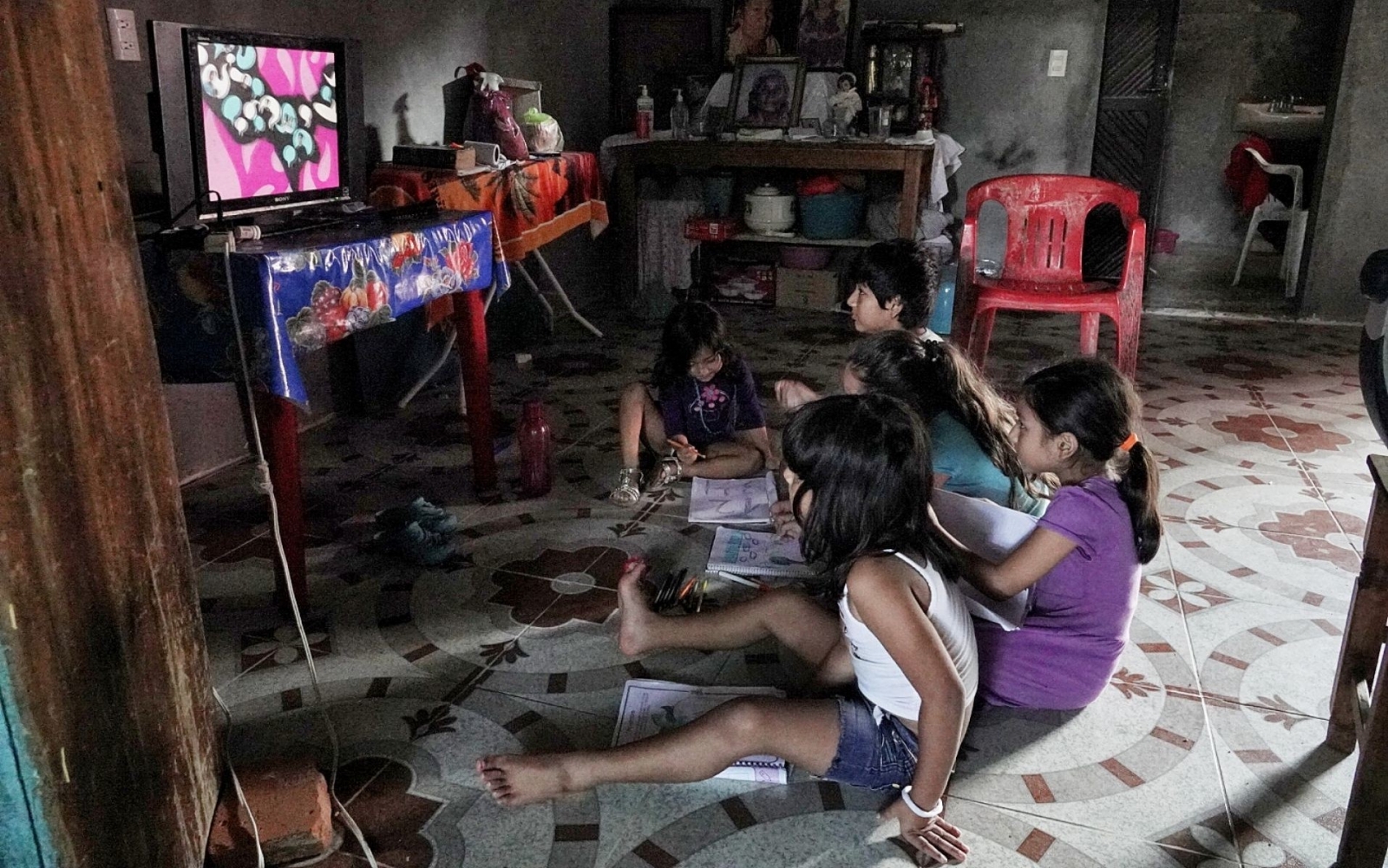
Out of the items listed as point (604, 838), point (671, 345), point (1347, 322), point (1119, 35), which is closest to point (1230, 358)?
point (1347, 322)

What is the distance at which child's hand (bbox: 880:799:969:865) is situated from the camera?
4.01 feet

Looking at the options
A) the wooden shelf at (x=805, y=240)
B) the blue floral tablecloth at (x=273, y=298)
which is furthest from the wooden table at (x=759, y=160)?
the blue floral tablecloth at (x=273, y=298)

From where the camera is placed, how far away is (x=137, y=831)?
1027 mm

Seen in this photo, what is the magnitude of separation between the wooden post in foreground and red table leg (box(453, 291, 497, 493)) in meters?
1.11

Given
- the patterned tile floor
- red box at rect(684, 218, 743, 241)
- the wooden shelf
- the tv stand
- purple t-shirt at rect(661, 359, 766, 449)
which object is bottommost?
the patterned tile floor

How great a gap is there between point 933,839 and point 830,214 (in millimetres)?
3329

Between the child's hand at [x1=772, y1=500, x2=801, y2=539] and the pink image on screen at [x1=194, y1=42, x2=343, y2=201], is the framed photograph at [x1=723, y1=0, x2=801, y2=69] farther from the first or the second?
the child's hand at [x1=772, y1=500, x2=801, y2=539]

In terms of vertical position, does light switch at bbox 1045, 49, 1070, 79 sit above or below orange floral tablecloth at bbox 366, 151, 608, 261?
above

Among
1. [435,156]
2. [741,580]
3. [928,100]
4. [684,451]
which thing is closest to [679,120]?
[928,100]

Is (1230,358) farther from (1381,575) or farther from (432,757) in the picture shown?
(432,757)

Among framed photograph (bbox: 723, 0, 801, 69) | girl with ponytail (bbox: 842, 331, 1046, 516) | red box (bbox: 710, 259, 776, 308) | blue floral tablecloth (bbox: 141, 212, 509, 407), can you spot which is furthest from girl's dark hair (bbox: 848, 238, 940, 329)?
framed photograph (bbox: 723, 0, 801, 69)

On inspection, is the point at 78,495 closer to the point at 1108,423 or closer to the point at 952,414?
the point at 1108,423

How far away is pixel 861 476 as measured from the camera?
1211 mm

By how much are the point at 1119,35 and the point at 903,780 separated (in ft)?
13.3
